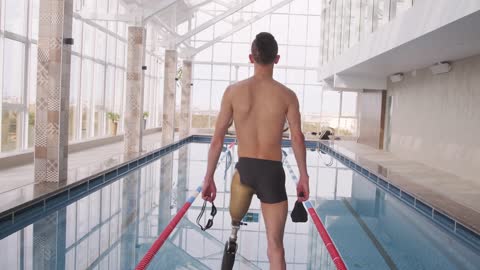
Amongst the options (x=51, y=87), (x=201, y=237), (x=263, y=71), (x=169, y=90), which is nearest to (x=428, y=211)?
(x=201, y=237)

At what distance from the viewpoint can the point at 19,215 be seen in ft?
18.8

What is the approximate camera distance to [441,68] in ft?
38.5

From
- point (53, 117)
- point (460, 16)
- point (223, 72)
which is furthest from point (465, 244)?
point (223, 72)

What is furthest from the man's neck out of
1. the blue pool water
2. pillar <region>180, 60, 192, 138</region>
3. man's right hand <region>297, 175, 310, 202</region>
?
pillar <region>180, 60, 192, 138</region>

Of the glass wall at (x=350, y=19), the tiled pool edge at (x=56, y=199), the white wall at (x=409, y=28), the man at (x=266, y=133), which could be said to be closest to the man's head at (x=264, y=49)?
the man at (x=266, y=133)

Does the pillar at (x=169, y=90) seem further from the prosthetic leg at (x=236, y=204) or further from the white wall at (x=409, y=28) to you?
the prosthetic leg at (x=236, y=204)

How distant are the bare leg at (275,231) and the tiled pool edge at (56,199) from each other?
3.47 m

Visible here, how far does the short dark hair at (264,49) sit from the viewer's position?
2529 millimetres

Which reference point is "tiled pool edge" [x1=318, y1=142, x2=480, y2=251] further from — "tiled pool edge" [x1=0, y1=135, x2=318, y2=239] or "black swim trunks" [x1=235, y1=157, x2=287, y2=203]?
"tiled pool edge" [x1=0, y1=135, x2=318, y2=239]

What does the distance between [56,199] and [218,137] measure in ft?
15.9

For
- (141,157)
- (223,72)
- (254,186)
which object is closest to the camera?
(254,186)

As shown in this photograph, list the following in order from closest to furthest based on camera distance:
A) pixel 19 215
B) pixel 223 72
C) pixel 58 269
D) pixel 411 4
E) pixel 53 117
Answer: pixel 58 269 → pixel 19 215 → pixel 53 117 → pixel 411 4 → pixel 223 72

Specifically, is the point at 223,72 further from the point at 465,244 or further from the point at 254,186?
the point at 254,186

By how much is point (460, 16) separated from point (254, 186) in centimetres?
464
